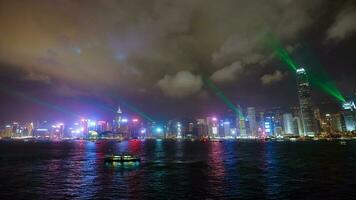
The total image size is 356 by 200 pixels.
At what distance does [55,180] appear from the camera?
7031 centimetres

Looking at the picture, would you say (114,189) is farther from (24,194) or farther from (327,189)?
(327,189)

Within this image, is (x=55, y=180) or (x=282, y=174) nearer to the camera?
(x=55, y=180)

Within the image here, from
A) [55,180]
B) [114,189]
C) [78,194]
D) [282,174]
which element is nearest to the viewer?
[78,194]

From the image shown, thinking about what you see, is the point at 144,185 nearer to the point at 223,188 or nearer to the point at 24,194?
the point at 223,188

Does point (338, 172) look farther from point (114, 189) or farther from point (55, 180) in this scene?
point (55, 180)

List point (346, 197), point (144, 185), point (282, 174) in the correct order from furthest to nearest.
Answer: point (282, 174) → point (144, 185) → point (346, 197)

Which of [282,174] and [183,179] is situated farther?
[282,174]

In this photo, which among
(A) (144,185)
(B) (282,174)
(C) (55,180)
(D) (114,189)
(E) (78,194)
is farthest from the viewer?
(B) (282,174)

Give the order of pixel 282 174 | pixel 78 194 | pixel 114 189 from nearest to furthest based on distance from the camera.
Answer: pixel 78 194, pixel 114 189, pixel 282 174

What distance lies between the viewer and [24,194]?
54.2m

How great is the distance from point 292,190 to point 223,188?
13.6 meters

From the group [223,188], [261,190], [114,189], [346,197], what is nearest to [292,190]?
[261,190]

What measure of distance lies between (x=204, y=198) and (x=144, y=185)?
697 inches

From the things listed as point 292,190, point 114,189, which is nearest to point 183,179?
point 114,189
